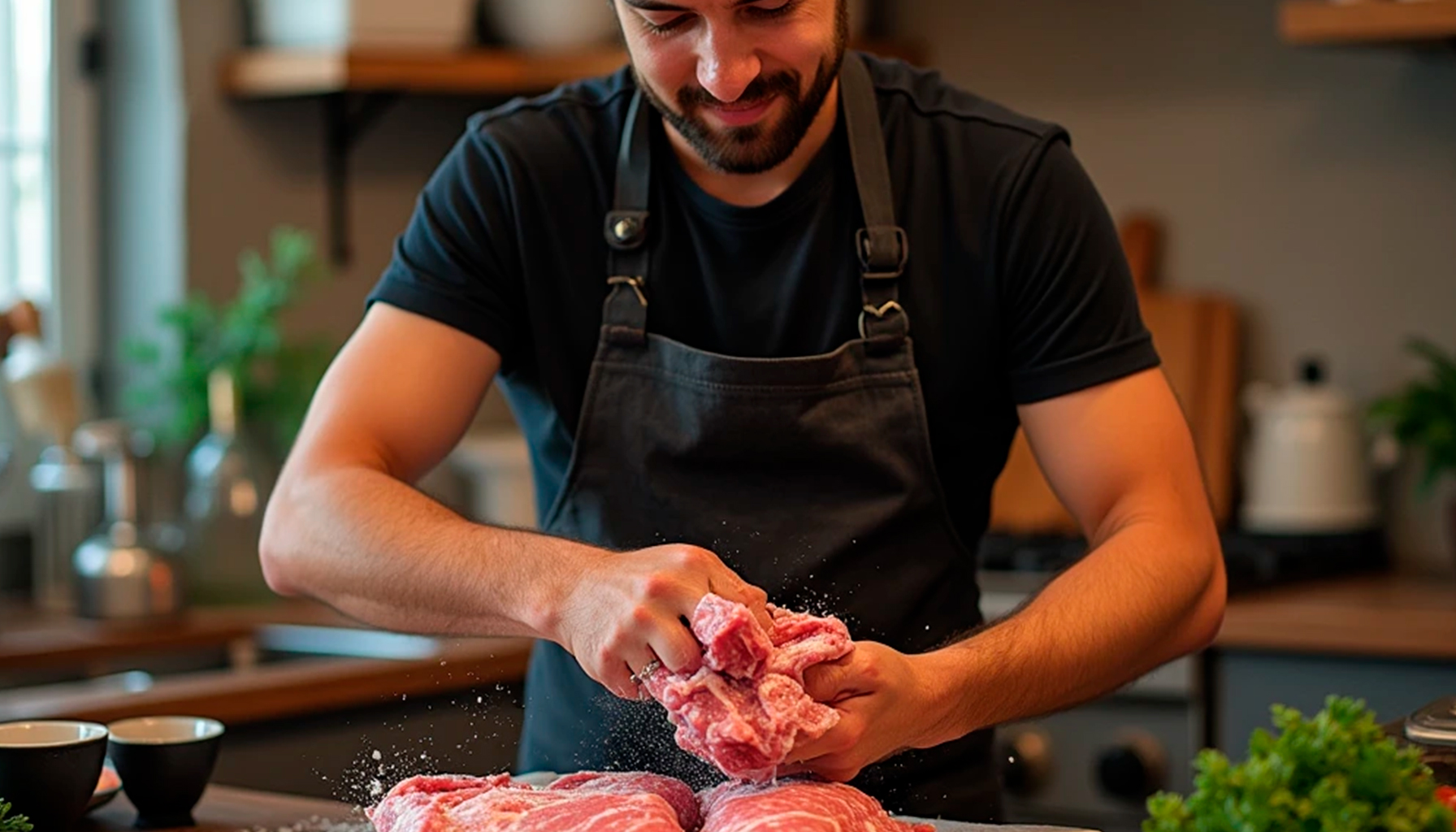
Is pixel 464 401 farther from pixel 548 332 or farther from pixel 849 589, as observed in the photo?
pixel 849 589

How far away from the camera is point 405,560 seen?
5.47 feet

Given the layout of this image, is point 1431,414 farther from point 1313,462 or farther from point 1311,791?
point 1311,791

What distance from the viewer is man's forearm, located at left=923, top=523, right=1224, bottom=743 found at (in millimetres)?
1557

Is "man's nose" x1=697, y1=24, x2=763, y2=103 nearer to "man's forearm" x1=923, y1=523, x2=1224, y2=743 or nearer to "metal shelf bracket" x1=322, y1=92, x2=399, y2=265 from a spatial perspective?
"man's forearm" x1=923, y1=523, x2=1224, y2=743

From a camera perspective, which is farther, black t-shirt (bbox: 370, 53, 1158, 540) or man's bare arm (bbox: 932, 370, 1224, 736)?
black t-shirt (bbox: 370, 53, 1158, 540)

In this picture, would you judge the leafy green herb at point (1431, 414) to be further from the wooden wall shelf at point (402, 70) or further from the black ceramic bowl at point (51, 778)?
the black ceramic bowl at point (51, 778)

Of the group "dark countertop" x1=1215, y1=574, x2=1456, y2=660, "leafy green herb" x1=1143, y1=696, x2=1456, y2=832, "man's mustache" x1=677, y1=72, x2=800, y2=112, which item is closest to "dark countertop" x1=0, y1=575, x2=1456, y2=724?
"dark countertop" x1=1215, y1=574, x2=1456, y2=660

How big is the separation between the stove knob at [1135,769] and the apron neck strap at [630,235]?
51.7 inches

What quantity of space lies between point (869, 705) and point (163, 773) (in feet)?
1.96

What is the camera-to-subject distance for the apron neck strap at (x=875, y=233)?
6.02ft

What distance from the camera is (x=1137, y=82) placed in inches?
140

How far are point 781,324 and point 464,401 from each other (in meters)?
0.32

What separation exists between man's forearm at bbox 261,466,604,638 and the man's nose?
1.39 feet

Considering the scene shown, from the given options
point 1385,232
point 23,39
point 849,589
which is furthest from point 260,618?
point 1385,232
